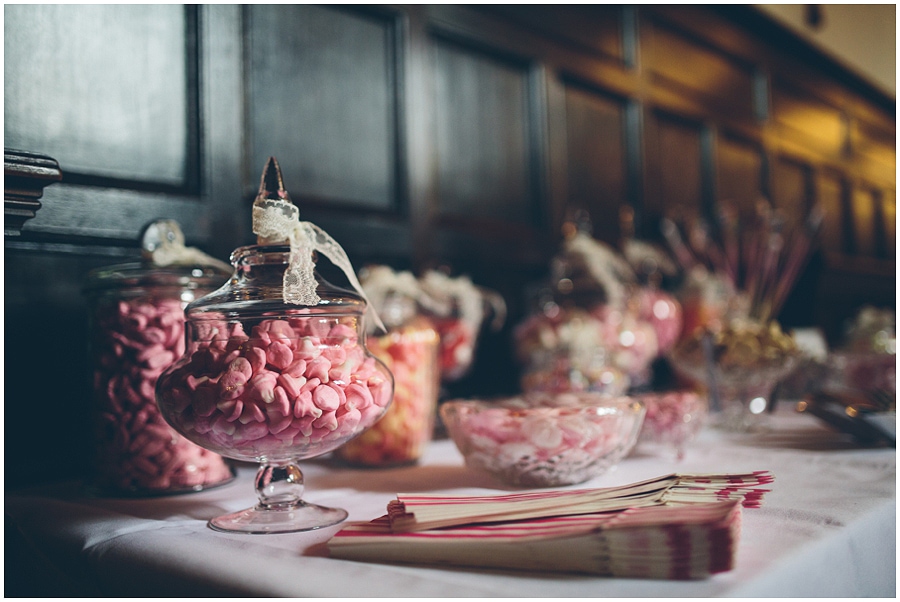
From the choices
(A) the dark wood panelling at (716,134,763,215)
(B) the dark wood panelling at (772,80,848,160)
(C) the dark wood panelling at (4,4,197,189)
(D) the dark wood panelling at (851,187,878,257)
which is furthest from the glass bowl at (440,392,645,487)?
(D) the dark wood panelling at (851,187,878,257)

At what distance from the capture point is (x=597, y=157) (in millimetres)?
2189

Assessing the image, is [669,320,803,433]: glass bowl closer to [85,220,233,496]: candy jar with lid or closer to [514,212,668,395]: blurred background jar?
[514,212,668,395]: blurred background jar

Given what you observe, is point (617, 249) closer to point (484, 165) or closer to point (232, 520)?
point (484, 165)

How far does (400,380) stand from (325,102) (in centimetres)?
64

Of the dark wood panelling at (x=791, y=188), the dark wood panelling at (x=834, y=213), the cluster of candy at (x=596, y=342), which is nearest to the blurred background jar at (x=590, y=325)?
the cluster of candy at (x=596, y=342)

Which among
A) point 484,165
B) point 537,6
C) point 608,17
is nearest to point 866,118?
point 608,17

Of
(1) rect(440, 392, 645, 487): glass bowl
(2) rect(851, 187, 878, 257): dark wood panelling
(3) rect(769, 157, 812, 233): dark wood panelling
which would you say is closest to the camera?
(1) rect(440, 392, 645, 487): glass bowl

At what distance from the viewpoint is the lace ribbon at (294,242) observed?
29.6 inches

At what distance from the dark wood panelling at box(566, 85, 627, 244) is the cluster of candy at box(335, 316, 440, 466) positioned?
107cm

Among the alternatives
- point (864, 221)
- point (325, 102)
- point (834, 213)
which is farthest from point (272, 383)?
point (864, 221)

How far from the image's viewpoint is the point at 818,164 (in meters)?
3.45

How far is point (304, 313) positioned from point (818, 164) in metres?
3.32

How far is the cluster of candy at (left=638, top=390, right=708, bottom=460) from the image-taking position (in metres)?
1.11

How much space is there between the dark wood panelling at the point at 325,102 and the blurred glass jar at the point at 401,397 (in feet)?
1.22
